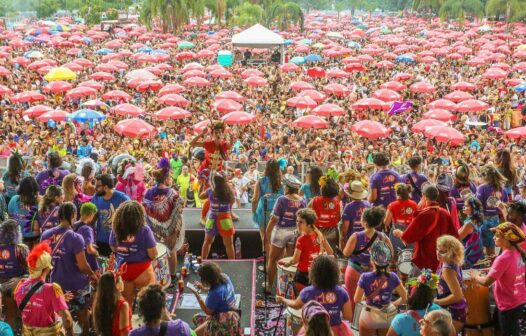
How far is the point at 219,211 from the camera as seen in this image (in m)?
7.22

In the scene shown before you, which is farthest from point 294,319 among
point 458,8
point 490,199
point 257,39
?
point 458,8

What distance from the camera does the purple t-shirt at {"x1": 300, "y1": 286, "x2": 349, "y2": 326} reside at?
4406 millimetres

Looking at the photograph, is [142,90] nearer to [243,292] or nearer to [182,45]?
[182,45]

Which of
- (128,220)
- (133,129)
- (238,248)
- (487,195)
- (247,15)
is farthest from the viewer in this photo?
(247,15)

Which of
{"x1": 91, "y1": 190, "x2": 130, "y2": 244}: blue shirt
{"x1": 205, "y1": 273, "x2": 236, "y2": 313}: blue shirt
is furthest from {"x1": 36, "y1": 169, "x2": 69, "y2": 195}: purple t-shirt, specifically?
{"x1": 205, "y1": 273, "x2": 236, "y2": 313}: blue shirt

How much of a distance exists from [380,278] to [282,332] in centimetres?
189

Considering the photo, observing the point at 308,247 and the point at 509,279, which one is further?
the point at 308,247

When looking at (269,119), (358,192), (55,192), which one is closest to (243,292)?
(358,192)

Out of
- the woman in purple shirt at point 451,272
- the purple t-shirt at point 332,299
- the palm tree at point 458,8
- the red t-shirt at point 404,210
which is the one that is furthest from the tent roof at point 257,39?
the palm tree at point 458,8

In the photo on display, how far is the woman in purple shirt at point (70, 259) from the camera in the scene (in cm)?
531

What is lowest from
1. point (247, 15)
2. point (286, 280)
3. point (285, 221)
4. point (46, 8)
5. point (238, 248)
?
point (238, 248)

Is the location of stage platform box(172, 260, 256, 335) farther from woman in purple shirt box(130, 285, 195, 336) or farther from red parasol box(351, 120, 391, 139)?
red parasol box(351, 120, 391, 139)

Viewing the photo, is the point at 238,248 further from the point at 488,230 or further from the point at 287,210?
the point at 488,230

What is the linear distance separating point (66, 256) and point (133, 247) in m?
0.59
